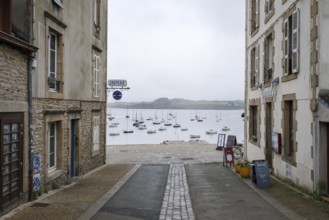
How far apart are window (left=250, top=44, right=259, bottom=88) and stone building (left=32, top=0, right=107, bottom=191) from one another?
25.7 feet

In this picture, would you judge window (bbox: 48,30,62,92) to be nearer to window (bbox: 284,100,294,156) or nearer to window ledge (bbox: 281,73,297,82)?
window ledge (bbox: 281,73,297,82)

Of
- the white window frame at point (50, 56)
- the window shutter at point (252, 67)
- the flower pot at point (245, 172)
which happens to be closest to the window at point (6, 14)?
the white window frame at point (50, 56)

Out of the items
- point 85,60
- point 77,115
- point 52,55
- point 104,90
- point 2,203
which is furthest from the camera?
point 104,90

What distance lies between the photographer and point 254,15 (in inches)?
814

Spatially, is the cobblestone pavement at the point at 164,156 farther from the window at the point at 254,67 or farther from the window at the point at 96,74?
the window at the point at 96,74

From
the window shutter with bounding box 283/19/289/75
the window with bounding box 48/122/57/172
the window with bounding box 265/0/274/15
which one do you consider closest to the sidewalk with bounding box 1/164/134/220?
the window with bounding box 48/122/57/172

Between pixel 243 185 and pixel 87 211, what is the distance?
6358 millimetres

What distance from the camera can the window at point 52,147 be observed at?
1318 centimetres

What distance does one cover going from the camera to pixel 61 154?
542 inches

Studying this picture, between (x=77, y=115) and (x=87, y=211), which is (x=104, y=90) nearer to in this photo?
(x=77, y=115)

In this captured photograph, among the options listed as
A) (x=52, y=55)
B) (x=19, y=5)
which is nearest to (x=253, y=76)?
(x=52, y=55)

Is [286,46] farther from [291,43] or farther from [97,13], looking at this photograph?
[97,13]

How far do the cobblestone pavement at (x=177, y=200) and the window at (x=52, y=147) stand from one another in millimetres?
4064

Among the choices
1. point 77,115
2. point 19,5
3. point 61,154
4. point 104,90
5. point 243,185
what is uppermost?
point 19,5
